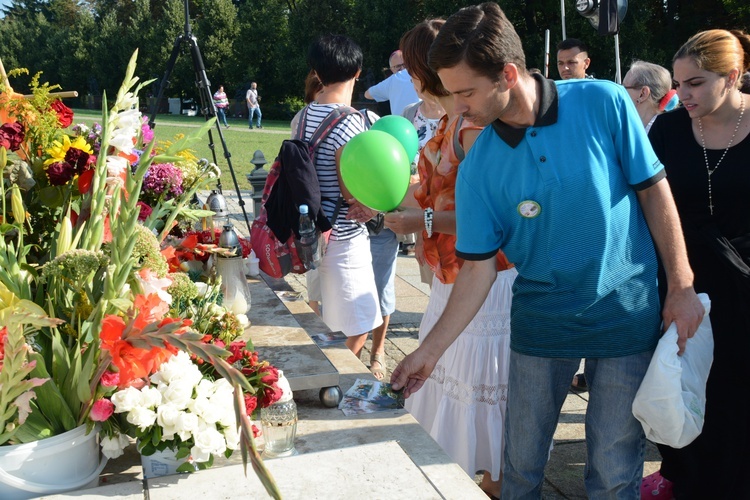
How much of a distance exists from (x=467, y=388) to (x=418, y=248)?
65 centimetres

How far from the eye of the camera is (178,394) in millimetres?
1796

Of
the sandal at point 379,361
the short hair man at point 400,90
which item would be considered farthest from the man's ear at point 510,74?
the short hair man at point 400,90

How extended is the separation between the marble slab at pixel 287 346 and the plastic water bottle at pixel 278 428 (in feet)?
1.29

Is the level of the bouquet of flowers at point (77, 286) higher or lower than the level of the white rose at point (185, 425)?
higher

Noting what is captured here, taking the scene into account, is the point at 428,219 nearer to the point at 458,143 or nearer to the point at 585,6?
the point at 458,143

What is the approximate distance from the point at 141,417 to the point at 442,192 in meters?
1.46

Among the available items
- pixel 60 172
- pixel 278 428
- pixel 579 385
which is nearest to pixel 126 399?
pixel 278 428

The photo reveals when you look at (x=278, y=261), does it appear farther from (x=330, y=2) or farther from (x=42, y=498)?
(x=330, y=2)

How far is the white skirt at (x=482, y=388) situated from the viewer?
2816 millimetres

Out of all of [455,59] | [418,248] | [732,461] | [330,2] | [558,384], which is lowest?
[732,461]

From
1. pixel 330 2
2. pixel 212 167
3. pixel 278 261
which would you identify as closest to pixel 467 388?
pixel 278 261

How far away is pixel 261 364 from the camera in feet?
7.00

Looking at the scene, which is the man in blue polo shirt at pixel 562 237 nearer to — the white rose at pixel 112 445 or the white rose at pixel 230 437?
the white rose at pixel 230 437

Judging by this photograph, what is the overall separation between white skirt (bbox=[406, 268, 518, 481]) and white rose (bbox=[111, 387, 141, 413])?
4.57 feet
